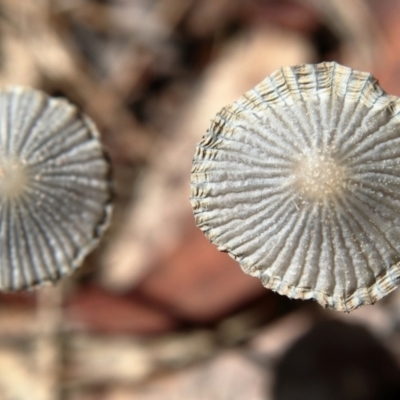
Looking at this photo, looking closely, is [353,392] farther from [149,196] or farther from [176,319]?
[149,196]

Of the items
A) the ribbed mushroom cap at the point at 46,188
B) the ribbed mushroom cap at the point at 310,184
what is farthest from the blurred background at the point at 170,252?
the ribbed mushroom cap at the point at 310,184

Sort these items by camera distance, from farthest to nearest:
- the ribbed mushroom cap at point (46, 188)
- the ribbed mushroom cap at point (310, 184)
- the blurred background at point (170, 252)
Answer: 1. the blurred background at point (170, 252)
2. the ribbed mushroom cap at point (46, 188)
3. the ribbed mushroom cap at point (310, 184)

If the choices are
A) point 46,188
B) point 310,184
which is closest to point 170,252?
point 46,188

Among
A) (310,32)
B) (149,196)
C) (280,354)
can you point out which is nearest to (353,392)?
(280,354)

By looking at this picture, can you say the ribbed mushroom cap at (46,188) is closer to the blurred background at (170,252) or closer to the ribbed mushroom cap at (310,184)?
the ribbed mushroom cap at (310,184)

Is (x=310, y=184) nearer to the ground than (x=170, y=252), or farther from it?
nearer to the ground

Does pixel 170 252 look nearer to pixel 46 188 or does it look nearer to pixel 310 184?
pixel 46 188
